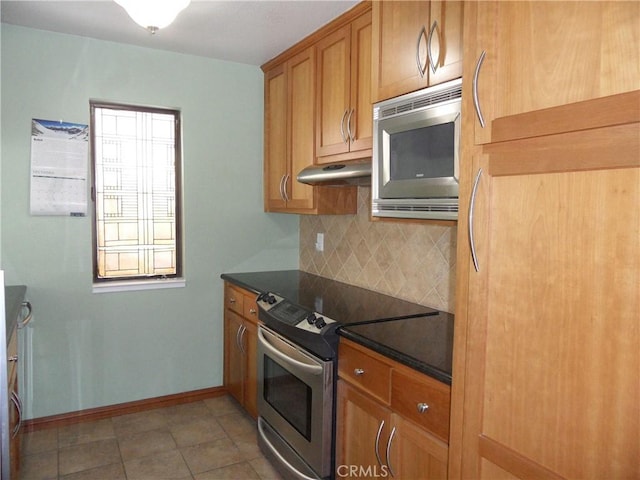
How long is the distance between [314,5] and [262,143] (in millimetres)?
1253

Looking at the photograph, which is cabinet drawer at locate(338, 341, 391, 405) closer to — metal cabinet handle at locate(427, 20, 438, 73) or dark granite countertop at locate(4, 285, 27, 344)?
metal cabinet handle at locate(427, 20, 438, 73)

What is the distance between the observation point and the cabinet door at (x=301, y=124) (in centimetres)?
285

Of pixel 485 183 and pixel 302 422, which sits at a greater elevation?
pixel 485 183

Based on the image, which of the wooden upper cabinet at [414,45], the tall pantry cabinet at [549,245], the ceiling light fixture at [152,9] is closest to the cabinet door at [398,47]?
the wooden upper cabinet at [414,45]

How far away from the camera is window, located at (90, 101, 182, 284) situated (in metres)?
3.09

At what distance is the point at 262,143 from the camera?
3.51 metres

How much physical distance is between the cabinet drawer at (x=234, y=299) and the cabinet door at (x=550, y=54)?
220cm

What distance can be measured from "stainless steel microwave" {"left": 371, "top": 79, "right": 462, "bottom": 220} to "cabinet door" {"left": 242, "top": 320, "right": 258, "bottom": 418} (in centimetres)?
131

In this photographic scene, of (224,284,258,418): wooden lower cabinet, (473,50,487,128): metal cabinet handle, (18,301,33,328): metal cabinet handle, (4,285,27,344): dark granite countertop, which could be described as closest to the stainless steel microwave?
(473,50,487,128): metal cabinet handle

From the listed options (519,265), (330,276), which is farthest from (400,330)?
(330,276)

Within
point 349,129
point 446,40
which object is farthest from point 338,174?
point 446,40

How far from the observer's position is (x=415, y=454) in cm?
161

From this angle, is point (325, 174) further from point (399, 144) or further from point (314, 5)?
point (314, 5)

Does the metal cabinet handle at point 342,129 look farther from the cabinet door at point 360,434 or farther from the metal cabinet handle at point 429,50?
the cabinet door at point 360,434
